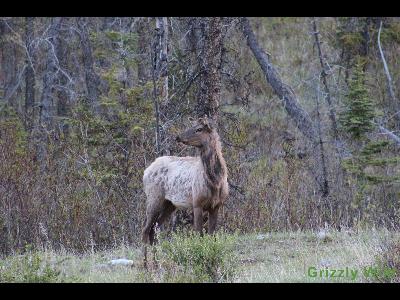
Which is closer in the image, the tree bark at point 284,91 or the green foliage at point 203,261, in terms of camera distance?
the green foliage at point 203,261

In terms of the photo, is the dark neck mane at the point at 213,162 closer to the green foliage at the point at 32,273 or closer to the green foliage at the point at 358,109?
the green foliage at the point at 32,273

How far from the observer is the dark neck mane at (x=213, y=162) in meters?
11.1

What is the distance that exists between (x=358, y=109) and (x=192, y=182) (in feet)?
18.5

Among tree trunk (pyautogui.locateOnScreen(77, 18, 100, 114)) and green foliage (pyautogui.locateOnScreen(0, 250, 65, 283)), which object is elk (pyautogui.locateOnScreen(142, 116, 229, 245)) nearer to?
green foliage (pyautogui.locateOnScreen(0, 250, 65, 283))

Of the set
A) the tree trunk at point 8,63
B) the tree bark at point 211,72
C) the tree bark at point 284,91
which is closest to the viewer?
the tree bark at point 211,72

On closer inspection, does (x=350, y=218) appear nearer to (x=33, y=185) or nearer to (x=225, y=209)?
(x=225, y=209)

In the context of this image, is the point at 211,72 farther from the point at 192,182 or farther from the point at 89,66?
the point at 89,66

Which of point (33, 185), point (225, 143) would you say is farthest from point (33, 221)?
point (225, 143)

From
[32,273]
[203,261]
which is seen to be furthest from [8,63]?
[203,261]

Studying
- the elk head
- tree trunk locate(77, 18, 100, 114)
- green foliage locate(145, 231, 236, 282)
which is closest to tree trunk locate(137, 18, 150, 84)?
tree trunk locate(77, 18, 100, 114)

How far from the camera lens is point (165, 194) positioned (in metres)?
11.8

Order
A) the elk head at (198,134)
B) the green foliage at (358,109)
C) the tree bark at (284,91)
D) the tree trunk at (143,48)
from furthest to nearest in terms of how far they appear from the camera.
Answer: the tree trunk at (143,48) < the tree bark at (284,91) < the green foliage at (358,109) < the elk head at (198,134)

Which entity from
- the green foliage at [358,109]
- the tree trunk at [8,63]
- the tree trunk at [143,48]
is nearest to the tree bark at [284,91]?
the tree trunk at [143,48]

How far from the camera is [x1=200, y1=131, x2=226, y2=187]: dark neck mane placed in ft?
36.3
